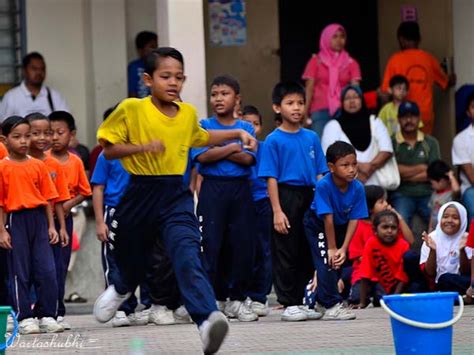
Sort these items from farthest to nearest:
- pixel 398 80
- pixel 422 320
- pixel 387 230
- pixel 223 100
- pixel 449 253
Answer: pixel 398 80, pixel 387 230, pixel 449 253, pixel 223 100, pixel 422 320

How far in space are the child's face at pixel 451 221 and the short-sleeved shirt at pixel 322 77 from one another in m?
3.00

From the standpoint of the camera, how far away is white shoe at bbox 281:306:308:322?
10875mm

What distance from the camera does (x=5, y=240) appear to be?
1027 cm

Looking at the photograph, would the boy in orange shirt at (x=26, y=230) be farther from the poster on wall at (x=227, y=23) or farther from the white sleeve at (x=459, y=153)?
the poster on wall at (x=227, y=23)

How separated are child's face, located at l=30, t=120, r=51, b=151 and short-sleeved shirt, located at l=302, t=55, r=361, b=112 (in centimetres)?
499

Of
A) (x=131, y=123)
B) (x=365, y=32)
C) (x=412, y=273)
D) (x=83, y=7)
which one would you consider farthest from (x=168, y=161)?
(x=365, y=32)

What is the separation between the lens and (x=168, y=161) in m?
8.51

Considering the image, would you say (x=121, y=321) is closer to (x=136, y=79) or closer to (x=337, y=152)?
(x=337, y=152)

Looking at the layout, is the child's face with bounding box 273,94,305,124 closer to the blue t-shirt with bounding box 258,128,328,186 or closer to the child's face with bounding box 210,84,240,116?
the blue t-shirt with bounding box 258,128,328,186

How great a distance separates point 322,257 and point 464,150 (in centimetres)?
472

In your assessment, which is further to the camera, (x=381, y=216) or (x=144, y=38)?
(x=144, y=38)

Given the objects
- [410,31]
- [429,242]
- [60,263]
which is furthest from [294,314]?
[410,31]

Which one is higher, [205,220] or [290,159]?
[290,159]

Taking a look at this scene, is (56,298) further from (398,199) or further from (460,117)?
(460,117)
